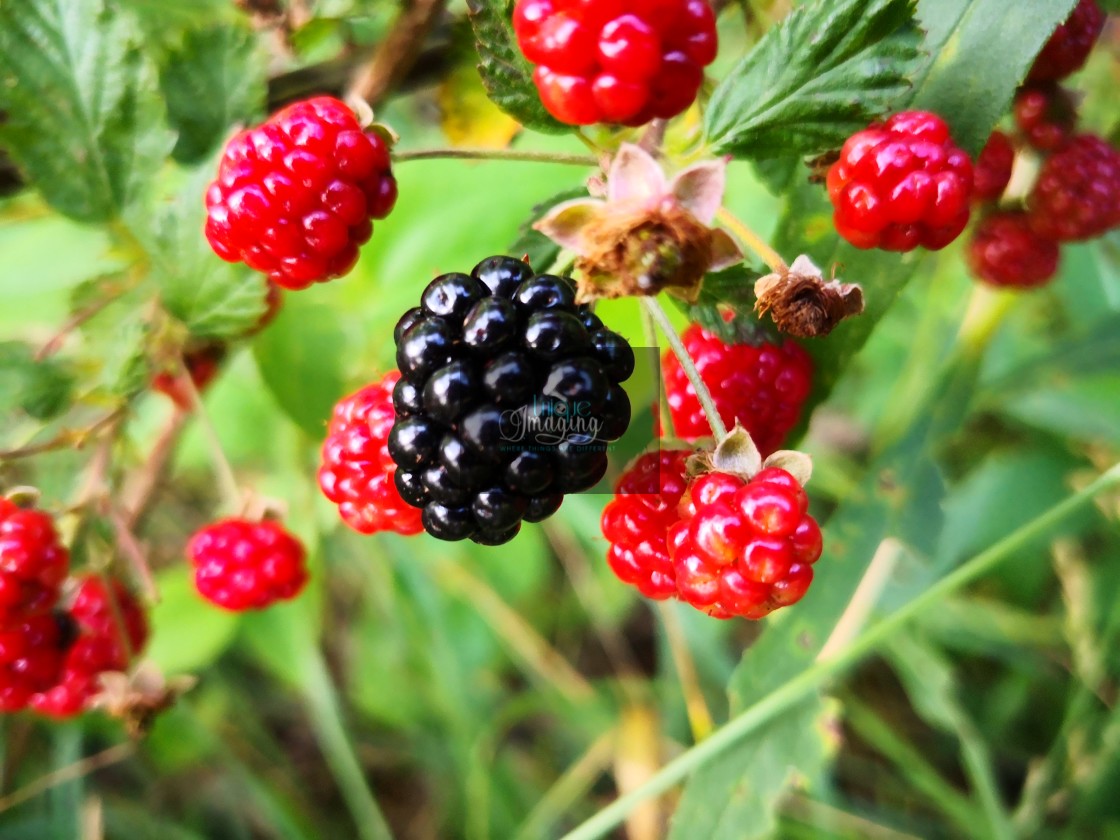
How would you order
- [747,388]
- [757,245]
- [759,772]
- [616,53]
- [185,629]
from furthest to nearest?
[185,629] → [759,772] → [747,388] → [757,245] → [616,53]

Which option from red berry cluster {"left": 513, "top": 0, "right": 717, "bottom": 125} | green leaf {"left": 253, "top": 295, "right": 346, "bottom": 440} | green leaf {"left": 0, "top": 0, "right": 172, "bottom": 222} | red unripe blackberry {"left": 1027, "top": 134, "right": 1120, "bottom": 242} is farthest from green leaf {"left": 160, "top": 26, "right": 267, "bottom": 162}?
red unripe blackberry {"left": 1027, "top": 134, "right": 1120, "bottom": 242}

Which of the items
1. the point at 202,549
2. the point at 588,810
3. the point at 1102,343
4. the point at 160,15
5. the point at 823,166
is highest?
the point at 823,166

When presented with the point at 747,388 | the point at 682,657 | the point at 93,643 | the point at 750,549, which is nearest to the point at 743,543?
the point at 750,549

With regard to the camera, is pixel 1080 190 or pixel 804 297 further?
pixel 1080 190

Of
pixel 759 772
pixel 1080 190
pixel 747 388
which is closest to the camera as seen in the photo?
pixel 747 388

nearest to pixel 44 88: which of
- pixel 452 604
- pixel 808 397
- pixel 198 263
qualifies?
pixel 198 263

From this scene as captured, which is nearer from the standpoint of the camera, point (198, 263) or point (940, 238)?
point (940, 238)

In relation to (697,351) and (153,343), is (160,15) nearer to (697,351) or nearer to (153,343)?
(153,343)

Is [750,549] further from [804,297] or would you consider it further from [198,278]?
[198,278]
